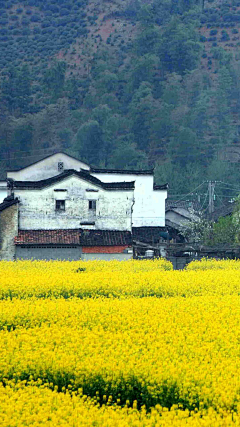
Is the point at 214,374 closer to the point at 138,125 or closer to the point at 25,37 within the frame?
the point at 138,125

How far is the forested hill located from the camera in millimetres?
112750

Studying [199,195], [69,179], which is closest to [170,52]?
[199,195]

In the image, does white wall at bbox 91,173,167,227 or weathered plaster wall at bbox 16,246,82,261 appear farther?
white wall at bbox 91,173,167,227

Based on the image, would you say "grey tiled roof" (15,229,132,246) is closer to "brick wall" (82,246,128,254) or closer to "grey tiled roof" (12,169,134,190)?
"brick wall" (82,246,128,254)

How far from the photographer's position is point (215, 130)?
4646 inches

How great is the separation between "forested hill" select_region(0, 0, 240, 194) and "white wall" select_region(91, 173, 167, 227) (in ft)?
122

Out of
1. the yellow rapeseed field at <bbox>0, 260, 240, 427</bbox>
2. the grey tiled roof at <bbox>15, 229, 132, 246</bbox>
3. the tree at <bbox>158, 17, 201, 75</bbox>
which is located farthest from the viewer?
the tree at <bbox>158, 17, 201, 75</bbox>

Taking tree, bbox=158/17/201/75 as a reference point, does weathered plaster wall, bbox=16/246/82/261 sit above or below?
below

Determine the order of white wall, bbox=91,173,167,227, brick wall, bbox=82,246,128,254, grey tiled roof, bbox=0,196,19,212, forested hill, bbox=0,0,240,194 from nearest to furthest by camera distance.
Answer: brick wall, bbox=82,246,128,254 → grey tiled roof, bbox=0,196,19,212 → white wall, bbox=91,173,167,227 → forested hill, bbox=0,0,240,194

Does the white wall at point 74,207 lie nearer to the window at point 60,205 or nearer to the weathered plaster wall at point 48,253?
the window at point 60,205

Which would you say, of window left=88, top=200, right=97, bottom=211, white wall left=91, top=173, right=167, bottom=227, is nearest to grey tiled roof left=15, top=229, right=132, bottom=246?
window left=88, top=200, right=97, bottom=211

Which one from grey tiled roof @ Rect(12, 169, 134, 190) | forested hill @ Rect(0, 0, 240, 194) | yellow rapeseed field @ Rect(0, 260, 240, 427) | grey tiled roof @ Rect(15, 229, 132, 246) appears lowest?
yellow rapeseed field @ Rect(0, 260, 240, 427)

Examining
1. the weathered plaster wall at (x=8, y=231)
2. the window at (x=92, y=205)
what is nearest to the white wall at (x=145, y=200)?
the window at (x=92, y=205)

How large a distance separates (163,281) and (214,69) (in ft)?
377
